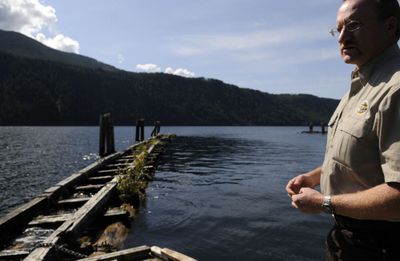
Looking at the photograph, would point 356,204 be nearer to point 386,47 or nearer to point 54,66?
point 386,47

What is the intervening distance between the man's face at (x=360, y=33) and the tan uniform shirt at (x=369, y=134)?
7 cm

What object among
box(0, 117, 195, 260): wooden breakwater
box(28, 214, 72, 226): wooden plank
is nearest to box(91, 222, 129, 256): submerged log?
box(0, 117, 195, 260): wooden breakwater

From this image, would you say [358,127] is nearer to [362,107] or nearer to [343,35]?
[362,107]

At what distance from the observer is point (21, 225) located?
8.67 meters

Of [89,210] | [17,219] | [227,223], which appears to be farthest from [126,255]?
[227,223]

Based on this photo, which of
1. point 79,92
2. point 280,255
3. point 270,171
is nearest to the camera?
point 280,255

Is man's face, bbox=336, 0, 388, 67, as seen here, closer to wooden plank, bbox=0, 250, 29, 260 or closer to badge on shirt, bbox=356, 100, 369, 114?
badge on shirt, bbox=356, 100, 369, 114

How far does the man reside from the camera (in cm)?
198

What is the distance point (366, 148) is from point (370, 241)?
0.61m

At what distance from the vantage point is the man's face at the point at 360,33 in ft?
7.47

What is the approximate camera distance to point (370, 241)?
2.24m

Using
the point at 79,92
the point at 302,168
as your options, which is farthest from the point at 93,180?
the point at 79,92

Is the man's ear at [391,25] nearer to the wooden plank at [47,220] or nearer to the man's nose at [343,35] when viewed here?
the man's nose at [343,35]

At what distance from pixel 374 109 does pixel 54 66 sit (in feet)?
684
